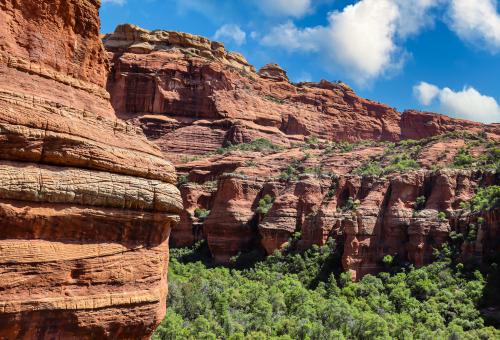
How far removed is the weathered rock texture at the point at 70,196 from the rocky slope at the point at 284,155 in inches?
1273

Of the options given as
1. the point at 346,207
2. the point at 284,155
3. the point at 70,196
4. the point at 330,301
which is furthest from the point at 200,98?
the point at 70,196

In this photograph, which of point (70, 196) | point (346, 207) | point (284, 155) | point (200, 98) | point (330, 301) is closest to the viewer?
point (70, 196)

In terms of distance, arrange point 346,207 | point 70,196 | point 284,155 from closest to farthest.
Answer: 1. point 70,196
2. point 346,207
3. point 284,155

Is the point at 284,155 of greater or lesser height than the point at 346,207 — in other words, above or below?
above

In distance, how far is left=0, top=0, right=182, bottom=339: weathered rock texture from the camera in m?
7.08

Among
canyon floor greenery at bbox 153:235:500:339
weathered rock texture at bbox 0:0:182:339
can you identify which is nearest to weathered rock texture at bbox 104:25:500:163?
canyon floor greenery at bbox 153:235:500:339

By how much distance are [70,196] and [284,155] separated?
5311 cm

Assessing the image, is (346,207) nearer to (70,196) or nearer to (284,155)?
(284,155)

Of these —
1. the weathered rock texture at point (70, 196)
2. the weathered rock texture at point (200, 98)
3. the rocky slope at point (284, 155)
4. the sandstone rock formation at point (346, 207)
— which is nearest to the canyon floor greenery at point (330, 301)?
the sandstone rock formation at point (346, 207)

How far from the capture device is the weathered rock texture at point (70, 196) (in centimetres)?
708

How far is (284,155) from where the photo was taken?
60219 mm

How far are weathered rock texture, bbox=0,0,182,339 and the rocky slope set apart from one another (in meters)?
32.3

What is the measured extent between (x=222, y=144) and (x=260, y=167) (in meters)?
21.1

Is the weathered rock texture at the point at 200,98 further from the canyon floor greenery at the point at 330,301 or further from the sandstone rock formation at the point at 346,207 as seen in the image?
the canyon floor greenery at the point at 330,301
